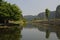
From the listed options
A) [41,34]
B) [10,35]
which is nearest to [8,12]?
[41,34]

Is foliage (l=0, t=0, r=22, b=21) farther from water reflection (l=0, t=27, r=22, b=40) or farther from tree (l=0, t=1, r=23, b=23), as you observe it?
water reflection (l=0, t=27, r=22, b=40)

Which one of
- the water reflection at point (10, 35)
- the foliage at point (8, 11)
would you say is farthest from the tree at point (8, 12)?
the water reflection at point (10, 35)

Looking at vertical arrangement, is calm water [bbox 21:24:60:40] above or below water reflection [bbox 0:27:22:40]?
below

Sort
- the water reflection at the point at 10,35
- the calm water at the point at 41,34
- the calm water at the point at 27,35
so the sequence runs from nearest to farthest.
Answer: the water reflection at the point at 10,35 → the calm water at the point at 27,35 → the calm water at the point at 41,34

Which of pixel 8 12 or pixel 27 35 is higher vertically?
pixel 8 12

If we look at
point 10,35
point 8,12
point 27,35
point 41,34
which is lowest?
point 41,34

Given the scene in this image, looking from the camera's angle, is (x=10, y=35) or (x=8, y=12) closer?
(x=10, y=35)

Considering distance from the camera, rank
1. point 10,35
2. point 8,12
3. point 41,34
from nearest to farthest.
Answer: point 10,35 < point 41,34 < point 8,12

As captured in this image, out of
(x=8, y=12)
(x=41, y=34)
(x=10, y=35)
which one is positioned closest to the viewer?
(x=10, y=35)

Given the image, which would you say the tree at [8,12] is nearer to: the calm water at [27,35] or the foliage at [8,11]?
the foliage at [8,11]

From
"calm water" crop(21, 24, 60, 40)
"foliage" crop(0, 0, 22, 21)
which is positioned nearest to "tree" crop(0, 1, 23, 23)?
"foliage" crop(0, 0, 22, 21)

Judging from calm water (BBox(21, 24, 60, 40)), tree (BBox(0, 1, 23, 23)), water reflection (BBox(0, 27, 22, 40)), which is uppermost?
tree (BBox(0, 1, 23, 23))

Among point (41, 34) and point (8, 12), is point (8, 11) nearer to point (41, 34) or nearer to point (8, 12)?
point (8, 12)

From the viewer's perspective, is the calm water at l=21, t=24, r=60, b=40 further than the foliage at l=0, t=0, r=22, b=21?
No
